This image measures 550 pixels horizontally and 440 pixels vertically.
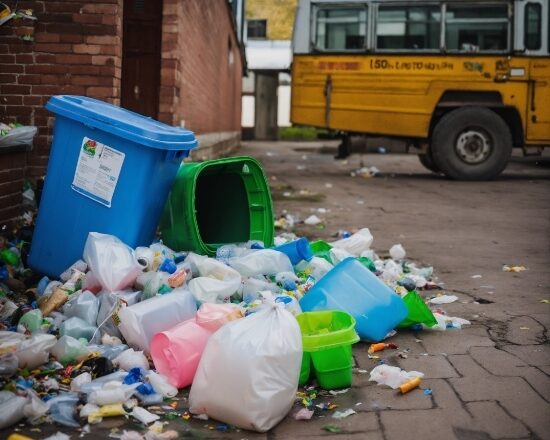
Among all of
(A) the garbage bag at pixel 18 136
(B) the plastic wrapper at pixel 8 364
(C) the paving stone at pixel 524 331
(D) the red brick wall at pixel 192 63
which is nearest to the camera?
(B) the plastic wrapper at pixel 8 364

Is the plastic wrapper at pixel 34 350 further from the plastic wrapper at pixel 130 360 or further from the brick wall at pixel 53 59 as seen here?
the brick wall at pixel 53 59

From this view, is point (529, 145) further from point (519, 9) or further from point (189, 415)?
point (189, 415)

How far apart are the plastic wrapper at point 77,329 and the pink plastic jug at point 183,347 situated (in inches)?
17.2

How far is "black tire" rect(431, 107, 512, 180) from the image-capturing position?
38.1 ft

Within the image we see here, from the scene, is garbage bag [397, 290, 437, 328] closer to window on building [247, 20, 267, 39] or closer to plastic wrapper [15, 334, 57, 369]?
plastic wrapper [15, 334, 57, 369]

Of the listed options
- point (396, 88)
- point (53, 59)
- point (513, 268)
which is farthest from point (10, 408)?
point (396, 88)

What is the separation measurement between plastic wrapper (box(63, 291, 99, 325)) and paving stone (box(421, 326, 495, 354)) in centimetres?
167

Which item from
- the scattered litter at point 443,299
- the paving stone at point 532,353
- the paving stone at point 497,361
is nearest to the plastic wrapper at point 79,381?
the paving stone at point 497,361

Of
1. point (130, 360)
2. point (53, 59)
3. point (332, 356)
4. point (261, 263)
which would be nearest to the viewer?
point (332, 356)

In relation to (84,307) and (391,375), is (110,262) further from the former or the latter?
(391,375)

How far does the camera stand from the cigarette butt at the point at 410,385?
3.09 metres

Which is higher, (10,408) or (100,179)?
(100,179)

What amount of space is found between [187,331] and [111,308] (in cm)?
53

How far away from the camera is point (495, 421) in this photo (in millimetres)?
2771
